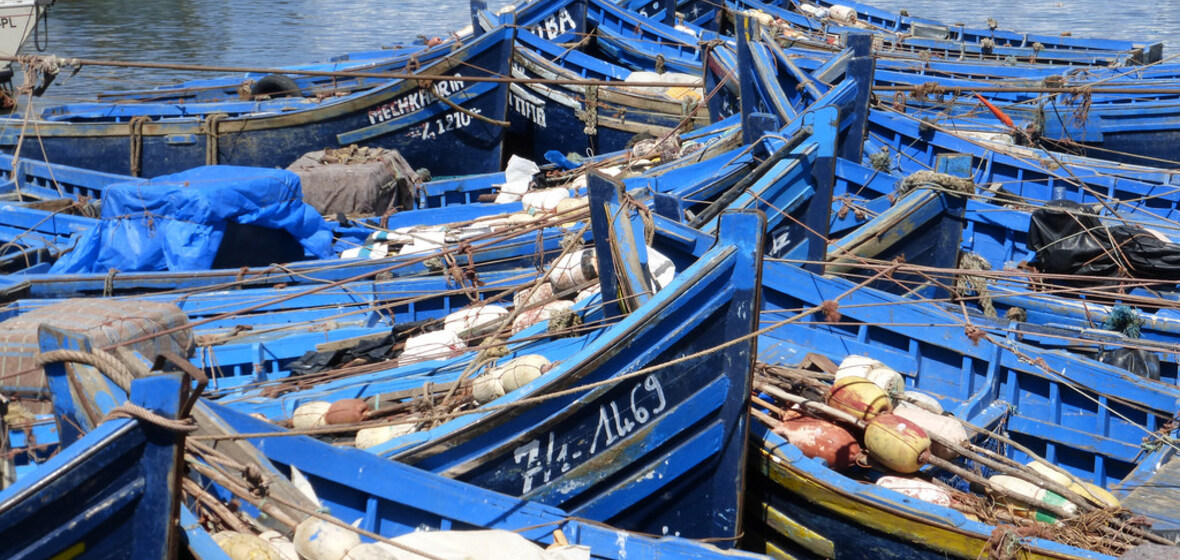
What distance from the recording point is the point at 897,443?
484 centimetres

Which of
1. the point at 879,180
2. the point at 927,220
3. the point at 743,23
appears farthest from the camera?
the point at 879,180

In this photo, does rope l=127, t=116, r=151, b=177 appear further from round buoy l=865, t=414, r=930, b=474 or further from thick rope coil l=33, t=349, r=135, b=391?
round buoy l=865, t=414, r=930, b=474

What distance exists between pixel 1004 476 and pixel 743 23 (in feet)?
15.3

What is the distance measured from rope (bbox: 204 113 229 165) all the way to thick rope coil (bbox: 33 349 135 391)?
8.89m

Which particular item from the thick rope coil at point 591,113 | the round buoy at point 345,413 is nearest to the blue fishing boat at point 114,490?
the round buoy at point 345,413

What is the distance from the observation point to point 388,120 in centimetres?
1207

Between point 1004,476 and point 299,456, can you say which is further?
point 1004,476

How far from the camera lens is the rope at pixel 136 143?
1208cm

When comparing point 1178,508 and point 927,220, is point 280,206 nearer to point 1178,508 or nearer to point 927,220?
point 927,220

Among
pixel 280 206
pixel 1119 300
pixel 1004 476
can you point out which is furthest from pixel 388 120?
pixel 1004 476

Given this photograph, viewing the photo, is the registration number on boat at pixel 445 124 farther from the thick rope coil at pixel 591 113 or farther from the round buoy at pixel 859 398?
the round buoy at pixel 859 398

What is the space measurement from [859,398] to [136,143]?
987cm

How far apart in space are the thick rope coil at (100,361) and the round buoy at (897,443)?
10.7ft

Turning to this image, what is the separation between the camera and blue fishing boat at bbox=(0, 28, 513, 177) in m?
11.8
